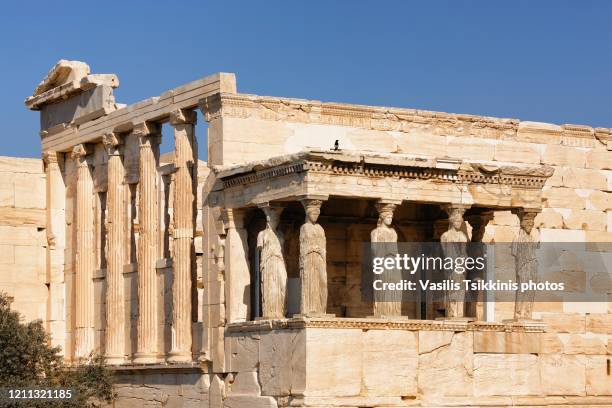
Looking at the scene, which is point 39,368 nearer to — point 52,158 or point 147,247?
point 147,247

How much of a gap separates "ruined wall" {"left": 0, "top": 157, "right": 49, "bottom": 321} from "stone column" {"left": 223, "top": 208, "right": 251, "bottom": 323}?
254 inches

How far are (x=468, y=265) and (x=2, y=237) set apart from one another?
29.0 feet

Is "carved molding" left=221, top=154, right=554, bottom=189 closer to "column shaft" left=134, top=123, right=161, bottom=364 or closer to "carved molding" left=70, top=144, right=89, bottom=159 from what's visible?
"column shaft" left=134, top=123, right=161, bottom=364

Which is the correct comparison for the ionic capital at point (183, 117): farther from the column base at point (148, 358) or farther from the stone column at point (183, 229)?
the column base at point (148, 358)

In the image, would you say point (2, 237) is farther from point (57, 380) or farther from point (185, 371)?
point (185, 371)

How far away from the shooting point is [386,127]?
83.4ft

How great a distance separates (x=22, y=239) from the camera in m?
29.4

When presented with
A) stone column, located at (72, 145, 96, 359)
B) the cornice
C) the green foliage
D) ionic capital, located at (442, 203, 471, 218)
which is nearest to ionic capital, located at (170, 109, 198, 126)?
the cornice

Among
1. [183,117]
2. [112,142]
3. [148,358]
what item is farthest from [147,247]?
[183,117]

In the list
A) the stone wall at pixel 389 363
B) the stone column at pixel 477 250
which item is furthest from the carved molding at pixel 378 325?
the stone column at pixel 477 250

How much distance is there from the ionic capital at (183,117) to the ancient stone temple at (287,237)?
0.02m

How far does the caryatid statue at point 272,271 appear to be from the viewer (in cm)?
2289

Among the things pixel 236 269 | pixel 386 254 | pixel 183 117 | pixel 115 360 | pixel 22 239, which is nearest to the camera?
pixel 386 254

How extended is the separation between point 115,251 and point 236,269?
421 centimetres
